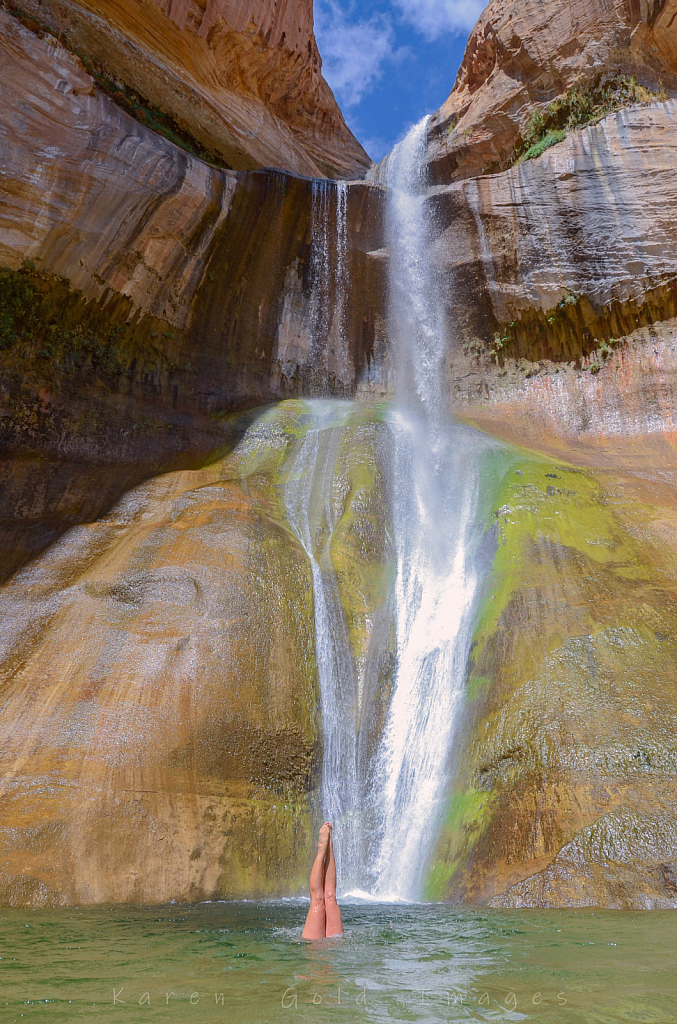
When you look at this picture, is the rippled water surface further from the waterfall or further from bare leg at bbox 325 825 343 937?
the waterfall

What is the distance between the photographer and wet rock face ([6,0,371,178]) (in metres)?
16.6

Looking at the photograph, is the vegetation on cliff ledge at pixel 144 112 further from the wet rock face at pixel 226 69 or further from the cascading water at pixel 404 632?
the cascading water at pixel 404 632

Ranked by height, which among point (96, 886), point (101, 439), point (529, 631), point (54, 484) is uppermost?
point (101, 439)

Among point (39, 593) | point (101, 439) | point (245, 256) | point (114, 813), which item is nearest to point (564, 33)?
point (245, 256)

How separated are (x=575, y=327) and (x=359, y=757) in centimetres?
1164

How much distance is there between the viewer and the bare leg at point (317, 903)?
525cm

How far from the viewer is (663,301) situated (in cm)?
1530

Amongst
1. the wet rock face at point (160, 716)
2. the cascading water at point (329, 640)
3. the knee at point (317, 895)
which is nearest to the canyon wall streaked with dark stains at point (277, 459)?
the wet rock face at point (160, 716)

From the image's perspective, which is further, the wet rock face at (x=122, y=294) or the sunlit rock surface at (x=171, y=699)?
the wet rock face at (x=122, y=294)

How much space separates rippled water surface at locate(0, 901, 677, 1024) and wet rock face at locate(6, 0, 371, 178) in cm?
1467

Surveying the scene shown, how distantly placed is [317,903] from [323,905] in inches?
1.9

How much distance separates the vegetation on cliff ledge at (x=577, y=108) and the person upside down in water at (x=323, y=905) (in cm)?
1606

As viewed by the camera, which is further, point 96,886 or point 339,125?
point 339,125

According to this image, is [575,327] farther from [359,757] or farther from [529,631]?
[359,757]
